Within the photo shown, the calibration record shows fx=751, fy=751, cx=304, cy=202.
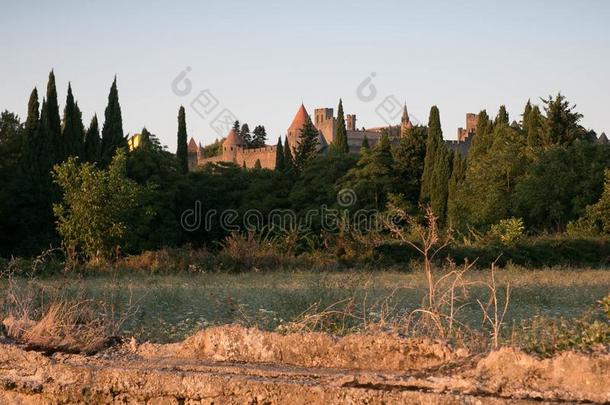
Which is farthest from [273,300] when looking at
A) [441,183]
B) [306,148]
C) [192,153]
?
[192,153]

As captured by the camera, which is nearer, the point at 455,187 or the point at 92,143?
the point at 92,143

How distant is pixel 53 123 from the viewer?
38000 millimetres

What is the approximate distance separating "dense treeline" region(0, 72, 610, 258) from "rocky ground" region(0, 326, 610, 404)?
23.6 metres

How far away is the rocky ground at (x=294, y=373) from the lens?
3748mm

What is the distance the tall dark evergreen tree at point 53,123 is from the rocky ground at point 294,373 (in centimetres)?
3414

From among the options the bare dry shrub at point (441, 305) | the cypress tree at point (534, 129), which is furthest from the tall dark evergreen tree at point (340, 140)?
the bare dry shrub at point (441, 305)

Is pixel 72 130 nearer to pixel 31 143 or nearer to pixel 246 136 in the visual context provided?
pixel 31 143

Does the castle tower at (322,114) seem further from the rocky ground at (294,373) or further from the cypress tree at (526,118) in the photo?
the rocky ground at (294,373)

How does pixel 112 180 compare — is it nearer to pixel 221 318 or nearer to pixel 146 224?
pixel 146 224

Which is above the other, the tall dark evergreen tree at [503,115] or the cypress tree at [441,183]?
the tall dark evergreen tree at [503,115]

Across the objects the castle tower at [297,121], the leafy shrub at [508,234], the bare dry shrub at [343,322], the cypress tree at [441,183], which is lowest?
the leafy shrub at [508,234]

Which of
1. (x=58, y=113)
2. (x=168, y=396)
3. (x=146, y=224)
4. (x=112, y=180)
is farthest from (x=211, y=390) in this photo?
(x=58, y=113)

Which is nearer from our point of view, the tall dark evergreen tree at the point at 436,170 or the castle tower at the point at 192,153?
the tall dark evergreen tree at the point at 436,170

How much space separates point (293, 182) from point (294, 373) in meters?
41.8
